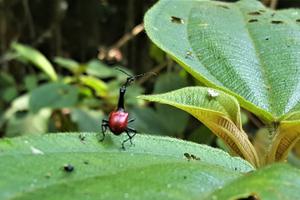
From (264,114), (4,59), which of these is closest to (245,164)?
(264,114)

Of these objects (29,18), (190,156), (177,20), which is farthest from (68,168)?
(29,18)

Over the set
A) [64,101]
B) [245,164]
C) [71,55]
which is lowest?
[71,55]

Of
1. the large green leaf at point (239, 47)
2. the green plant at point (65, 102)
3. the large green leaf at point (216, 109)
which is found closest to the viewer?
the large green leaf at point (216, 109)

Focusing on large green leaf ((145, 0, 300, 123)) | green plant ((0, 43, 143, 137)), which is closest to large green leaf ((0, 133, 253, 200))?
large green leaf ((145, 0, 300, 123))

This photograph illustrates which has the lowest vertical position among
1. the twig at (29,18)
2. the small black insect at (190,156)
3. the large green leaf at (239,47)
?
the twig at (29,18)

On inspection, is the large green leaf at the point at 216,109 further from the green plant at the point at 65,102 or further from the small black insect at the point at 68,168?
the green plant at the point at 65,102

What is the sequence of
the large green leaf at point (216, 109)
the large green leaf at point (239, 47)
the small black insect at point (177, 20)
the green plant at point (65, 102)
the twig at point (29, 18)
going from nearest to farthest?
the large green leaf at point (216, 109) → the large green leaf at point (239, 47) → the small black insect at point (177, 20) → the green plant at point (65, 102) → the twig at point (29, 18)

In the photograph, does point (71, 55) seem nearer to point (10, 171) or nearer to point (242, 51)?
point (242, 51)

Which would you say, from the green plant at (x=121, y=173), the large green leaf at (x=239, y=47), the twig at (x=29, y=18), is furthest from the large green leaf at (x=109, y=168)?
the twig at (x=29, y=18)
